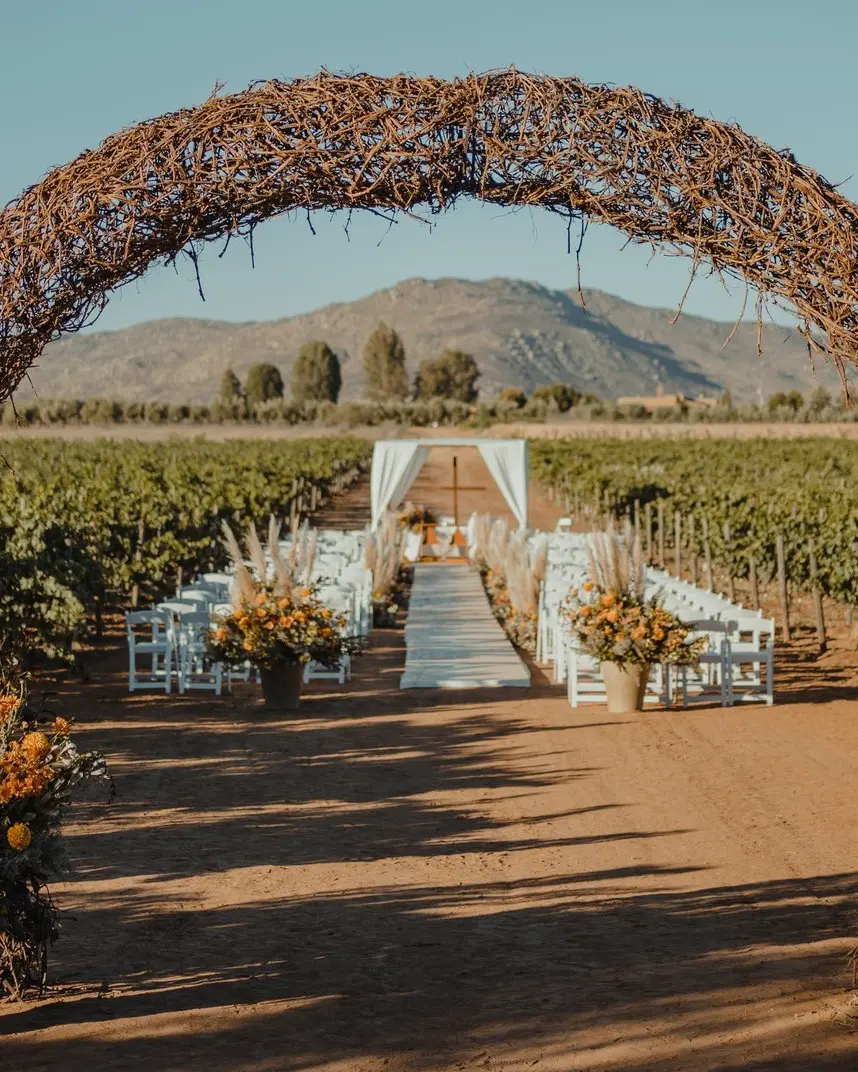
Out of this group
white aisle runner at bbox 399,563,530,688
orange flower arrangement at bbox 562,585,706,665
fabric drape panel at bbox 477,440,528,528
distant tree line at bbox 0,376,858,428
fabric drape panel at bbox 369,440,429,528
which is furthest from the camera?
distant tree line at bbox 0,376,858,428

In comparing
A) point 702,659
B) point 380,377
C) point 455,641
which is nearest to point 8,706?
point 702,659

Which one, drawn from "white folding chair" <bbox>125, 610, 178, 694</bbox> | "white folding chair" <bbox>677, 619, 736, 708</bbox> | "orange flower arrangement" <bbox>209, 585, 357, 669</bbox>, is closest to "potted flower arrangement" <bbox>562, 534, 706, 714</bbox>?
"white folding chair" <bbox>677, 619, 736, 708</bbox>

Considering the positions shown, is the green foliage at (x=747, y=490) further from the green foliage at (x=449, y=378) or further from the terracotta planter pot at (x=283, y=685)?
the green foliage at (x=449, y=378)

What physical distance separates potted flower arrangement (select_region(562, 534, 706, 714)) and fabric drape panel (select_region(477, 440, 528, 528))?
1303cm

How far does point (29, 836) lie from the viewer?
497 centimetres

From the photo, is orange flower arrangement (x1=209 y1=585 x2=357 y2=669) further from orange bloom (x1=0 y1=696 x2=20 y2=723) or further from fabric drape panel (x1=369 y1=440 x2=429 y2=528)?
fabric drape panel (x1=369 y1=440 x2=429 y2=528)

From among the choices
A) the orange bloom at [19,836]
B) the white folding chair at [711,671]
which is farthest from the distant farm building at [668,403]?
the orange bloom at [19,836]

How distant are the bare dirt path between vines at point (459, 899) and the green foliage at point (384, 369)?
12408cm

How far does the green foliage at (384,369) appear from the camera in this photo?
13525cm

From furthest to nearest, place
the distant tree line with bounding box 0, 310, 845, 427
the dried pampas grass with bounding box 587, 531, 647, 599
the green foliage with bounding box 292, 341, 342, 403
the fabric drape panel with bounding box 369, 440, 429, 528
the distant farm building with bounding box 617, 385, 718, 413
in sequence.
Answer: the green foliage with bounding box 292, 341, 342, 403 → the distant farm building with bounding box 617, 385, 718, 413 → the distant tree line with bounding box 0, 310, 845, 427 → the fabric drape panel with bounding box 369, 440, 429, 528 → the dried pampas grass with bounding box 587, 531, 647, 599

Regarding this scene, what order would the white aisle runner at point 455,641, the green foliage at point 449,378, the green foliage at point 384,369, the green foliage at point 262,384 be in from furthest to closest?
the green foliage at point 262,384
the green foliage at point 449,378
the green foliage at point 384,369
the white aisle runner at point 455,641

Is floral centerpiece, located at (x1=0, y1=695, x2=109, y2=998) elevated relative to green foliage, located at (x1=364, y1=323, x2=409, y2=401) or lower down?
lower down

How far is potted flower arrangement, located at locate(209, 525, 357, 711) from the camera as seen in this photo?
1226cm

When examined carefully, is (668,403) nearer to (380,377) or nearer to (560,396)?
(560,396)
